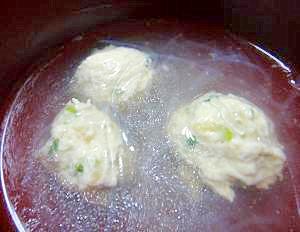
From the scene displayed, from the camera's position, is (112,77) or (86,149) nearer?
(86,149)

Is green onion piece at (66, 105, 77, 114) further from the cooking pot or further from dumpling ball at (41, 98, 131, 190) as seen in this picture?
the cooking pot

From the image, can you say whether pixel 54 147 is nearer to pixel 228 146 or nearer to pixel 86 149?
pixel 86 149

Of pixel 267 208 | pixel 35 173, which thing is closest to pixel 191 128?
pixel 267 208

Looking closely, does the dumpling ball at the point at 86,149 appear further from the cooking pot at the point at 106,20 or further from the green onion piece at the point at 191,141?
the cooking pot at the point at 106,20

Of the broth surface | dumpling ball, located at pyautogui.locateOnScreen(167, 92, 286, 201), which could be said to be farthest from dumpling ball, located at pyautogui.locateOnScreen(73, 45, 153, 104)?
dumpling ball, located at pyautogui.locateOnScreen(167, 92, 286, 201)

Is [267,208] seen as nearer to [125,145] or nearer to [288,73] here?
[125,145]

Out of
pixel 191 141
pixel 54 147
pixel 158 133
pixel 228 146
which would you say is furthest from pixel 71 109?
pixel 228 146
